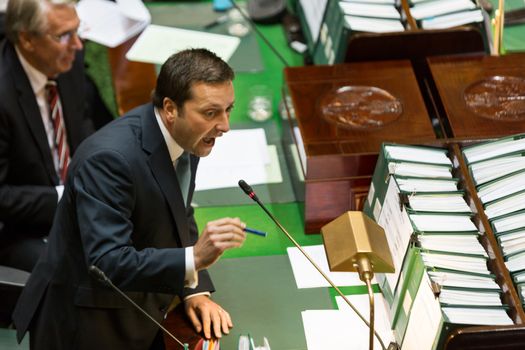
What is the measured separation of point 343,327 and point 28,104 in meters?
1.44

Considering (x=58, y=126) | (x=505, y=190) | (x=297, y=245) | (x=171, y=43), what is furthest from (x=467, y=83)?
(x=58, y=126)

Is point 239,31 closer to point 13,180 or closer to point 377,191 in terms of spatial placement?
point 13,180

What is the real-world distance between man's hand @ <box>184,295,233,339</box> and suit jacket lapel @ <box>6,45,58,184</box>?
100cm

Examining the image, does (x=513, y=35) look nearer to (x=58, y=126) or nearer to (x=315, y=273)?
(x=315, y=273)

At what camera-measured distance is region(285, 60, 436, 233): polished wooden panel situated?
9.00 ft

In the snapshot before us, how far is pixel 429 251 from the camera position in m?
2.26

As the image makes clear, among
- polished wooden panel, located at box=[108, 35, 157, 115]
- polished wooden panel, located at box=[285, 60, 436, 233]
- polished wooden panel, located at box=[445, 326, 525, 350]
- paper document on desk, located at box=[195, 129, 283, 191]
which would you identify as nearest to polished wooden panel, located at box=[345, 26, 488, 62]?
polished wooden panel, located at box=[285, 60, 436, 233]

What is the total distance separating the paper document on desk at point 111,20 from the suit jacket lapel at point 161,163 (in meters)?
1.60

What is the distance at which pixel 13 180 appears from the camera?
10.5 feet

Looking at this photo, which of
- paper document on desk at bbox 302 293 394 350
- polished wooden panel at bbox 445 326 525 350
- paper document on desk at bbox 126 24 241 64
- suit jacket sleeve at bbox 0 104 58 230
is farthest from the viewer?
paper document on desk at bbox 126 24 241 64

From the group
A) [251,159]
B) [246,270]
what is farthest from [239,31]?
[246,270]

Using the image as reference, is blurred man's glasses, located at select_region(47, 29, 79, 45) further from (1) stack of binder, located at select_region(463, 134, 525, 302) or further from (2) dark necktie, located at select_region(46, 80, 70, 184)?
(1) stack of binder, located at select_region(463, 134, 525, 302)

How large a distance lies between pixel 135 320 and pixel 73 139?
1.17 meters

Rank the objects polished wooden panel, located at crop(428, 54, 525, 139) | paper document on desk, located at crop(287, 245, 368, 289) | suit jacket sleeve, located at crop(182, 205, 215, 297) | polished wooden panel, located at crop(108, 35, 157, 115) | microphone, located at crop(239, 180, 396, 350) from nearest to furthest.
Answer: microphone, located at crop(239, 180, 396, 350) → suit jacket sleeve, located at crop(182, 205, 215, 297) → paper document on desk, located at crop(287, 245, 368, 289) → polished wooden panel, located at crop(428, 54, 525, 139) → polished wooden panel, located at crop(108, 35, 157, 115)
